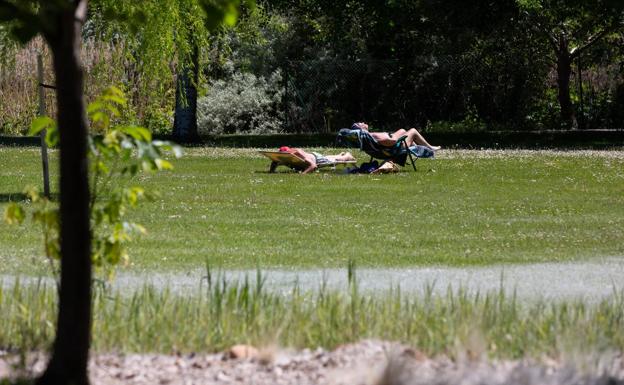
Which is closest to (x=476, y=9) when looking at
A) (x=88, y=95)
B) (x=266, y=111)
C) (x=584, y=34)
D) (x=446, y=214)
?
(x=584, y=34)

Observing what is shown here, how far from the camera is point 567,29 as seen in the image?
35375 mm

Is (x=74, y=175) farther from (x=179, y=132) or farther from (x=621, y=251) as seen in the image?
(x=179, y=132)

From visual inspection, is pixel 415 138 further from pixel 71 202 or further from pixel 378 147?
pixel 71 202

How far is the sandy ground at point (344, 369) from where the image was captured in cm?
515

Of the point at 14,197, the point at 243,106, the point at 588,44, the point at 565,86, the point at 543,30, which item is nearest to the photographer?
the point at 14,197

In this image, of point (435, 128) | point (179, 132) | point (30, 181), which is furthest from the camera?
point (435, 128)

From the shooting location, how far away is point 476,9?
112 ft

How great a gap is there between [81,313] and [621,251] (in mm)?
7516

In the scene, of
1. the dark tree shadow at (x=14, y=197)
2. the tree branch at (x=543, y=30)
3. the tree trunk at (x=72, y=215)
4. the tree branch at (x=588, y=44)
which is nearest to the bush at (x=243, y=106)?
the tree branch at (x=543, y=30)

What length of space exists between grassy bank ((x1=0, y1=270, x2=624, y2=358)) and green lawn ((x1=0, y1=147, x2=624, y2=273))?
315cm

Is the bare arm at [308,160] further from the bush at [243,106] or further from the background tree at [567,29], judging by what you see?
the bush at [243,106]

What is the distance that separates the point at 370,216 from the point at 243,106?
23848mm

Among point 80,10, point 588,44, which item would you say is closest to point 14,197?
point 80,10

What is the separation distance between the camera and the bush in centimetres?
3794
